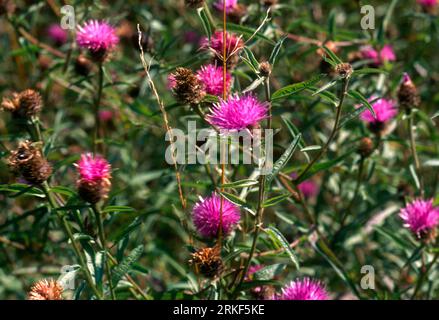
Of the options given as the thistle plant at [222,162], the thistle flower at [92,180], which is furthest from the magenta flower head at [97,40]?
the thistle flower at [92,180]

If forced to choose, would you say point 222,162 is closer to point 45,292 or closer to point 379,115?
point 45,292

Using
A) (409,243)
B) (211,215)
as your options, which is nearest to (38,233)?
(211,215)

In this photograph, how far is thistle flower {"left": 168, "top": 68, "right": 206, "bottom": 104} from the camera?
62.4 inches

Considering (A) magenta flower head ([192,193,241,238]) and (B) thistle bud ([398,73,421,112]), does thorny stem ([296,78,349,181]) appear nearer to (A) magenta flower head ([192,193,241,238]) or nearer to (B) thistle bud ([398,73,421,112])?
(A) magenta flower head ([192,193,241,238])

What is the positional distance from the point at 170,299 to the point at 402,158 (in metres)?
1.28

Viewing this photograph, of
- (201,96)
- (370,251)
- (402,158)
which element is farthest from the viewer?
(402,158)

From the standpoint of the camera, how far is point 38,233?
217 cm

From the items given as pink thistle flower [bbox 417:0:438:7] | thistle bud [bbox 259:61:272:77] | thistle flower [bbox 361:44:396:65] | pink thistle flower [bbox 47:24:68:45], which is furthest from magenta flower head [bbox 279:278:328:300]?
pink thistle flower [bbox 47:24:68:45]

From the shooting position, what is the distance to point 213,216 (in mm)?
1622

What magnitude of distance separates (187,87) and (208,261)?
16.5 inches

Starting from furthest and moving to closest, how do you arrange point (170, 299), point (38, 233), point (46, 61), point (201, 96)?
point (46, 61)
point (38, 233)
point (170, 299)
point (201, 96)

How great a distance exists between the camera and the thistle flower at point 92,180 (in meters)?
1.53
